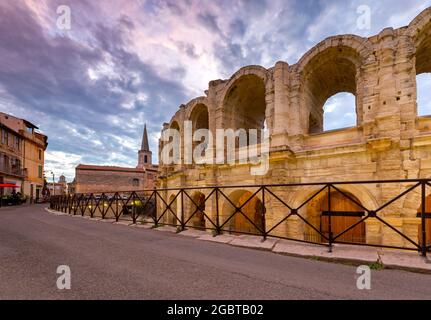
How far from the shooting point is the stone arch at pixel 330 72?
7.93 metres

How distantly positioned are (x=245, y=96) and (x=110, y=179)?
39.9 meters

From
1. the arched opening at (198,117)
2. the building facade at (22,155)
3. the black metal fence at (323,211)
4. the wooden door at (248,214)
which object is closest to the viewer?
the black metal fence at (323,211)

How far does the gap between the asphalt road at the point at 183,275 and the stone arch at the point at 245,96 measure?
21.1ft

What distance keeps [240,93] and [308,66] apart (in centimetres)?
339

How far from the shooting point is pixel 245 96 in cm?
1158

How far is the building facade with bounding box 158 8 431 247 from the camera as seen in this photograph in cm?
674

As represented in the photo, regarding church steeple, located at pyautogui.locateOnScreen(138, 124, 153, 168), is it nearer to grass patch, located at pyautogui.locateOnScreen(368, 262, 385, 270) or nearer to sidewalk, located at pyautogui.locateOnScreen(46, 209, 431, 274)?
sidewalk, located at pyautogui.locateOnScreen(46, 209, 431, 274)

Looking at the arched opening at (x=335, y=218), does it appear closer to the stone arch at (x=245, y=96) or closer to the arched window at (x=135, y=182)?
the stone arch at (x=245, y=96)

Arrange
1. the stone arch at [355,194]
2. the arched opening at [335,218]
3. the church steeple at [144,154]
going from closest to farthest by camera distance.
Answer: the stone arch at [355,194] → the arched opening at [335,218] → the church steeple at [144,154]

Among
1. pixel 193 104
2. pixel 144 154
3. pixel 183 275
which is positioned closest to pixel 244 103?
pixel 193 104

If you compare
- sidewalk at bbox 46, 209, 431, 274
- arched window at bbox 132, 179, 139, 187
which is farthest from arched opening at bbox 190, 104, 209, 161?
arched window at bbox 132, 179, 139, 187

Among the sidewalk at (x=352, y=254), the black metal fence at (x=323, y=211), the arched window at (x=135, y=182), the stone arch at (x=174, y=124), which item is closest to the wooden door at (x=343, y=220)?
the black metal fence at (x=323, y=211)
